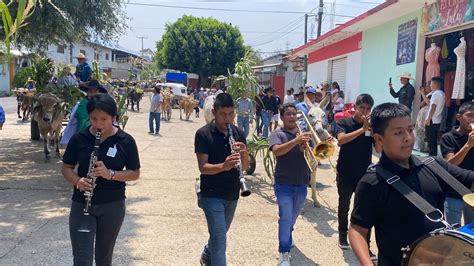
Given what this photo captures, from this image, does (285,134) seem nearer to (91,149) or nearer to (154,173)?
(91,149)

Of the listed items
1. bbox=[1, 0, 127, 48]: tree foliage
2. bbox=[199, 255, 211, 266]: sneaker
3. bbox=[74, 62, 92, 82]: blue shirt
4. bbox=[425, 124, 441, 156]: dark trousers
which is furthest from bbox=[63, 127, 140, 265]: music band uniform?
bbox=[425, 124, 441, 156]: dark trousers

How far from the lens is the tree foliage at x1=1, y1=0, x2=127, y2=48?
8.55 meters

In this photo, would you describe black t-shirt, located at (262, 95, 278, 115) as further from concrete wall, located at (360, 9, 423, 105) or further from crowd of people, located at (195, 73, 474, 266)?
crowd of people, located at (195, 73, 474, 266)

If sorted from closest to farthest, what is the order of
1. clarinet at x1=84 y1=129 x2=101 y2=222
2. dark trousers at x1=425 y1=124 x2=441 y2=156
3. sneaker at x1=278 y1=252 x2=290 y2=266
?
clarinet at x1=84 y1=129 x2=101 y2=222 → sneaker at x1=278 y1=252 x2=290 y2=266 → dark trousers at x1=425 y1=124 x2=441 y2=156

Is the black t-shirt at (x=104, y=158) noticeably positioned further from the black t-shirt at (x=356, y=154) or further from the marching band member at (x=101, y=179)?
the black t-shirt at (x=356, y=154)

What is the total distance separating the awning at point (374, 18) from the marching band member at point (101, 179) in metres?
8.38

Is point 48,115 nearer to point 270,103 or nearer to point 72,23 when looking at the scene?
point 72,23

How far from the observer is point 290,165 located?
15.1ft

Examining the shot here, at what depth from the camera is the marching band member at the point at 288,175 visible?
14.7 ft

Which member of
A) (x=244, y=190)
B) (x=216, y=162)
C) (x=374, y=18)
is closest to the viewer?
(x=244, y=190)

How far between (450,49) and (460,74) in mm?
1179

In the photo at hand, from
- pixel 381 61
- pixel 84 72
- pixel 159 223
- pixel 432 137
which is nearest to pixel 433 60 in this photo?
pixel 432 137

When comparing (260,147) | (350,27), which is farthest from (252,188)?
(350,27)

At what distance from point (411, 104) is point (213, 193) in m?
8.06
